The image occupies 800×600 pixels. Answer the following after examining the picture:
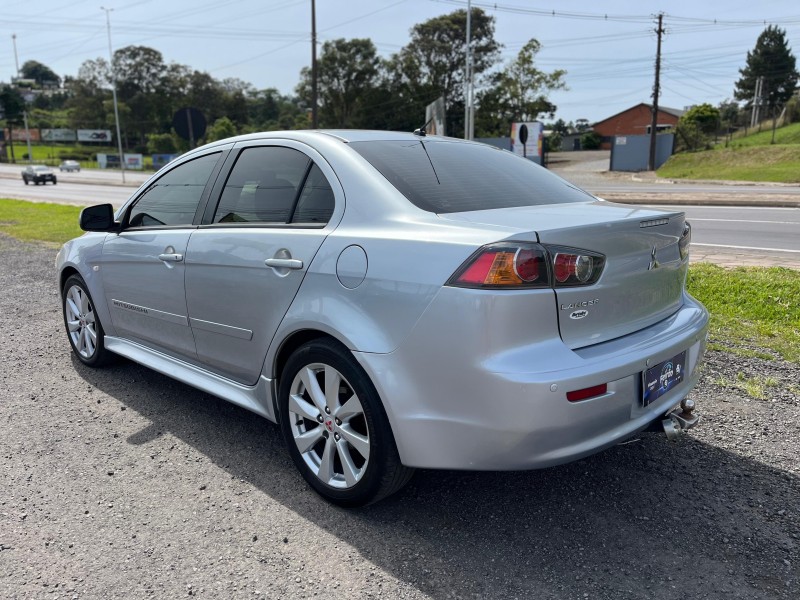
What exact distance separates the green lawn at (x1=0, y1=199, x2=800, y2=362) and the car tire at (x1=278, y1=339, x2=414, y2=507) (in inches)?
131

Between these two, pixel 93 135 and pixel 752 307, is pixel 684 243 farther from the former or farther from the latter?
pixel 93 135

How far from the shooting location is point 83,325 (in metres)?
4.89

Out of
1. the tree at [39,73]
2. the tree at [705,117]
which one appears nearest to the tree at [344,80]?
the tree at [705,117]

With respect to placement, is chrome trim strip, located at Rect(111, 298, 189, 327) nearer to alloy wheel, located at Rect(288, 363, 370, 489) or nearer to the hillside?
alloy wheel, located at Rect(288, 363, 370, 489)

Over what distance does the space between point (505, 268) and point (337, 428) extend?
3.46 feet

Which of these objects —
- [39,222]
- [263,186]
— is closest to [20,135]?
[39,222]

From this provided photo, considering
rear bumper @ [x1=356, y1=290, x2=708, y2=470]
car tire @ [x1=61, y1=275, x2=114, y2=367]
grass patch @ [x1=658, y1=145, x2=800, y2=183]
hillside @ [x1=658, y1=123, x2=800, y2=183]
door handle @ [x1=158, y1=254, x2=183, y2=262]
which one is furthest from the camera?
hillside @ [x1=658, y1=123, x2=800, y2=183]

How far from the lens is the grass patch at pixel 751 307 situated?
16.4 ft

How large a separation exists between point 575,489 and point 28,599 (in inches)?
91.1

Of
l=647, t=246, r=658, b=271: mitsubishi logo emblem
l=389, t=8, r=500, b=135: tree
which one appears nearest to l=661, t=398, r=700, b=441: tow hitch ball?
l=647, t=246, r=658, b=271: mitsubishi logo emblem

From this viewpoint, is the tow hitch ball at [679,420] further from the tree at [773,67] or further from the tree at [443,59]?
the tree at [773,67]

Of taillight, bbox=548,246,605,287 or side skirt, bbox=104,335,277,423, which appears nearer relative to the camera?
taillight, bbox=548,246,605,287

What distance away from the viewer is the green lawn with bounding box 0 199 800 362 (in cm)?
498

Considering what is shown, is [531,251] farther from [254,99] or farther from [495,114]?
[254,99]
